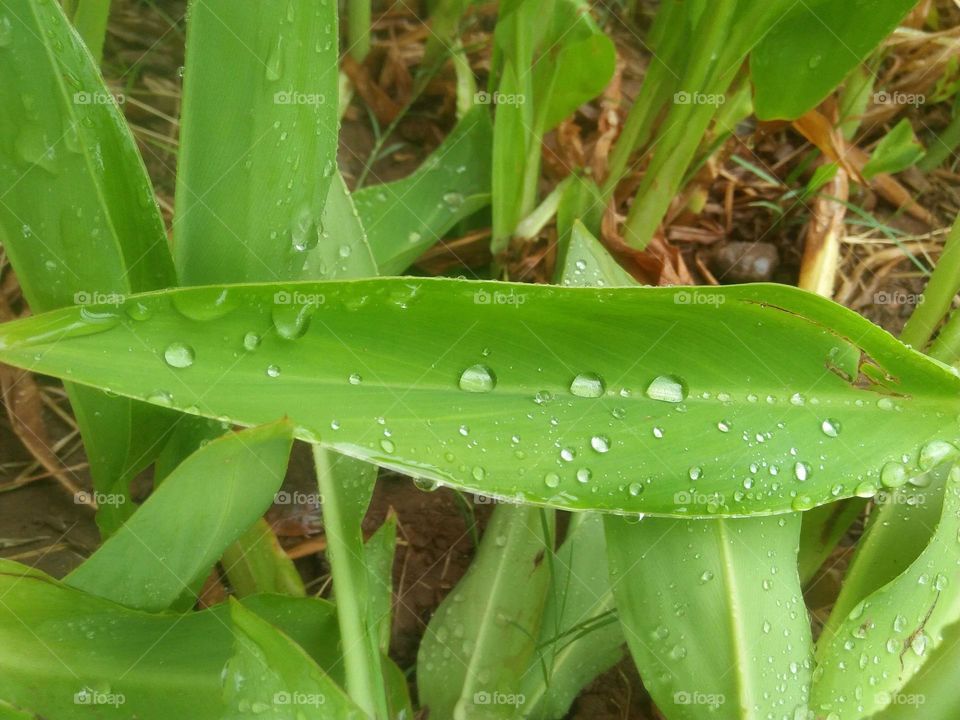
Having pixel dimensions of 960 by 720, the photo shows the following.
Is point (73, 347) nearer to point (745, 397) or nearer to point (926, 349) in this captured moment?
point (745, 397)

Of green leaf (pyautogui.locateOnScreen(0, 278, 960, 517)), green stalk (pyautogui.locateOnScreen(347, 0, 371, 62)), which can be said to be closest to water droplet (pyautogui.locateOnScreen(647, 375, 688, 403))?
green leaf (pyautogui.locateOnScreen(0, 278, 960, 517))

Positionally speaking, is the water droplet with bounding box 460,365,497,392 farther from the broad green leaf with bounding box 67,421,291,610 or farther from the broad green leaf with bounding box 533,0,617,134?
the broad green leaf with bounding box 533,0,617,134

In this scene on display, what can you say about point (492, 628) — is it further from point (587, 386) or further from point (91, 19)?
point (91, 19)

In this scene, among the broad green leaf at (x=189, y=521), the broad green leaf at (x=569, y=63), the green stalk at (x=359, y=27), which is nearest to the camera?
the broad green leaf at (x=189, y=521)

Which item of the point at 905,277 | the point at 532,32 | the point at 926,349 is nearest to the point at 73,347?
the point at 532,32

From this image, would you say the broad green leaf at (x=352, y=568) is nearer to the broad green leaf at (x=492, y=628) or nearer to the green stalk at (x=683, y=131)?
the broad green leaf at (x=492, y=628)

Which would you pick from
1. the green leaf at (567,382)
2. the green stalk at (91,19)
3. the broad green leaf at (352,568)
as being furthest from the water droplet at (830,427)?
the green stalk at (91,19)
